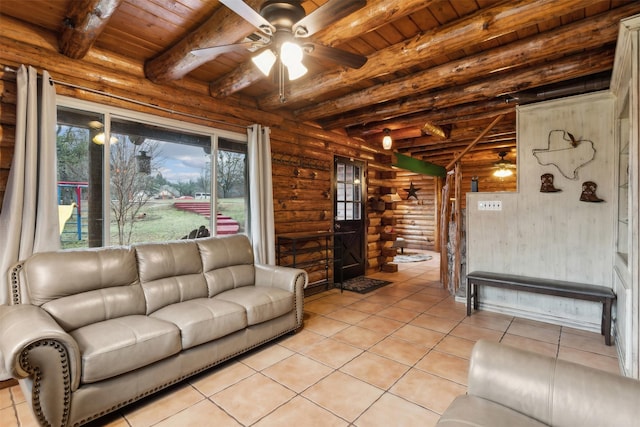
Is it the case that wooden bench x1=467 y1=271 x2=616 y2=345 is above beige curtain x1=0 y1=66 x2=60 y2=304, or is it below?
below

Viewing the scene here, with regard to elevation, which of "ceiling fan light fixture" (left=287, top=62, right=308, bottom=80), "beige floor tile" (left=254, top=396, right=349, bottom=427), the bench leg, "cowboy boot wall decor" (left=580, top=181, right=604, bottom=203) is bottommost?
"beige floor tile" (left=254, top=396, right=349, bottom=427)

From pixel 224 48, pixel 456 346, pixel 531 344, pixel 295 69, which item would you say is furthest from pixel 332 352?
pixel 224 48

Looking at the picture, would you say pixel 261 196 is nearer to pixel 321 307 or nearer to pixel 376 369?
pixel 321 307

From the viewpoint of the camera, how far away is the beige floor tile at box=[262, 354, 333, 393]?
238 centimetres

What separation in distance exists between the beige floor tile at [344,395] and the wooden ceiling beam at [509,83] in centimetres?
326

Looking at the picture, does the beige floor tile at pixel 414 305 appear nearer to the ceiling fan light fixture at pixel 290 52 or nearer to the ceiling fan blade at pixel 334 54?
the ceiling fan blade at pixel 334 54

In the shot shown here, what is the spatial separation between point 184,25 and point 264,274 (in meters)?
2.38

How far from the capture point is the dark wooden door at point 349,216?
554cm

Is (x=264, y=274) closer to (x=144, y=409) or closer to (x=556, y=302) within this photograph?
(x=144, y=409)

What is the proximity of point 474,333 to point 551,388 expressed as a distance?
2.22 m

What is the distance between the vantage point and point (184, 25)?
8.45ft

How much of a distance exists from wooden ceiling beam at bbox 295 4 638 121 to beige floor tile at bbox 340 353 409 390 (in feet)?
8.97

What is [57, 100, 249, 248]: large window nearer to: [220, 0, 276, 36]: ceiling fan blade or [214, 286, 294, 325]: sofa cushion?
[214, 286, 294, 325]: sofa cushion

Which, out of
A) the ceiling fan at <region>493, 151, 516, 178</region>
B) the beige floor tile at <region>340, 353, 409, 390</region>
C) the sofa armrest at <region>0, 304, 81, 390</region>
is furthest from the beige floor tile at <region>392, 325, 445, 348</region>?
the ceiling fan at <region>493, 151, 516, 178</region>
